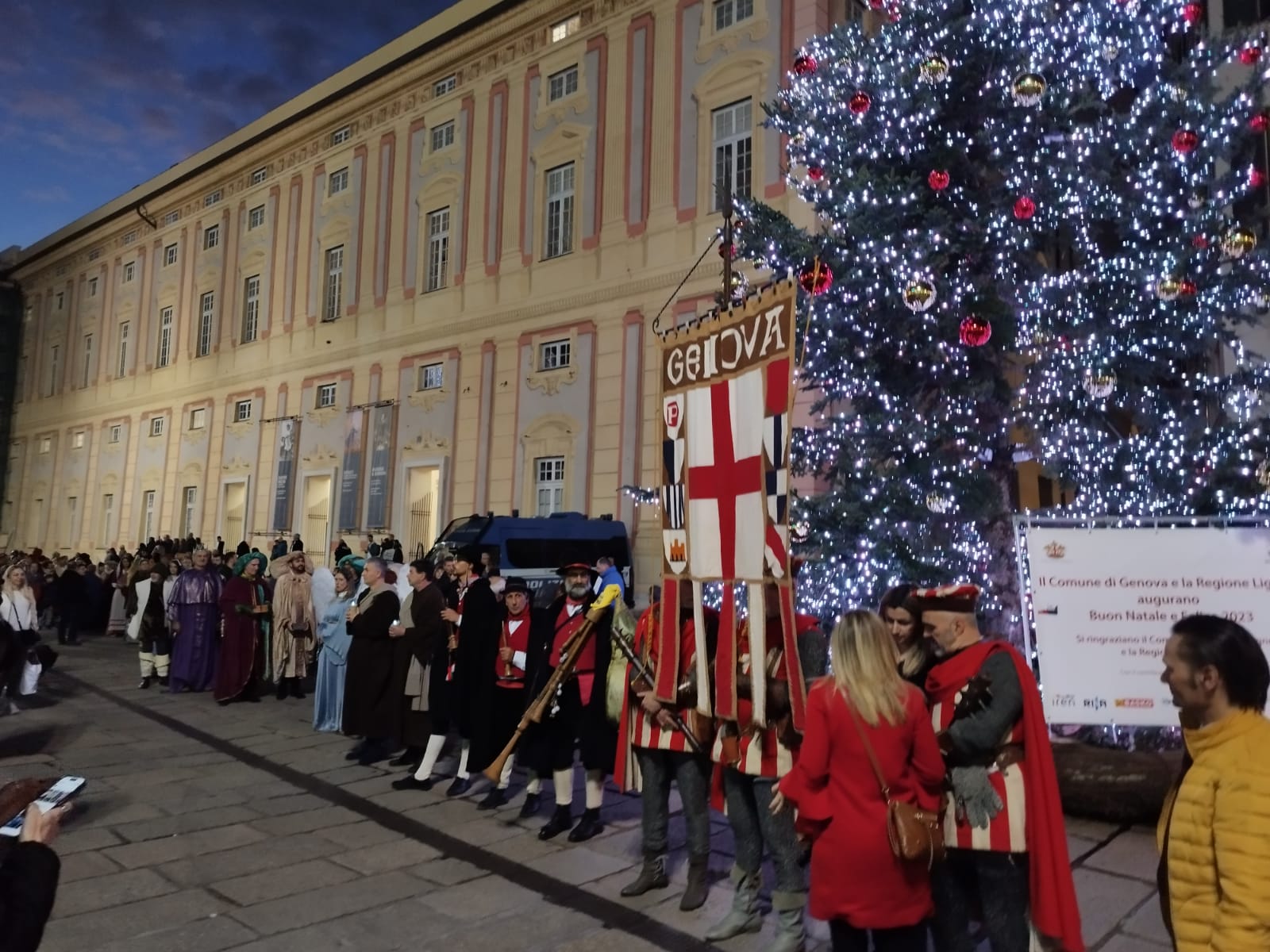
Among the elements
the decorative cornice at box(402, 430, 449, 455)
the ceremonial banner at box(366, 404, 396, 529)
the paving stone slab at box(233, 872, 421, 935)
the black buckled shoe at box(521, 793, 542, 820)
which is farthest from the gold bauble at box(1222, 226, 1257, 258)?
the ceremonial banner at box(366, 404, 396, 529)

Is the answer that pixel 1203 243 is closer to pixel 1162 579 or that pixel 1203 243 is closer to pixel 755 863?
pixel 1162 579

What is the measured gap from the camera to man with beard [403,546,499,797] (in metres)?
6.36

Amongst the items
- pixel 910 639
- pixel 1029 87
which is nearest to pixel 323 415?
pixel 1029 87

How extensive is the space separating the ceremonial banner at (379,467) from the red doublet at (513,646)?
15251 millimetres

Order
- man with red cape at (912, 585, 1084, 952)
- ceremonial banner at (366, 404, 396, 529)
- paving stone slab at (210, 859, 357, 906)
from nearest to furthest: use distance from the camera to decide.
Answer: man with red cape at (912, 585, 1084, 952)
paving stone slab at (210, 859, 357, 906)
ceremonial banner at (366, 404, 396, 529)

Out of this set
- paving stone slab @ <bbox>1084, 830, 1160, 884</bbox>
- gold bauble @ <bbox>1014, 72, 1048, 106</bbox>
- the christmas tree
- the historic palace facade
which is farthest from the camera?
the historic palace facade

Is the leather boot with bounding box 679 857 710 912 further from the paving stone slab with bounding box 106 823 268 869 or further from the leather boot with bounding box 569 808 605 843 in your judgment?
the paving stone slab with bounding box 106 823 268 869

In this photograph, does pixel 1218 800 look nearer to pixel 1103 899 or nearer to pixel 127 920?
pixel 1103 899

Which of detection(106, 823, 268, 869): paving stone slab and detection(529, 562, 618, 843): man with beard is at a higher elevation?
detection(529, 562, 618, 843): man with beard

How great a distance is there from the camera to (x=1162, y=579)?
5414 millimetres

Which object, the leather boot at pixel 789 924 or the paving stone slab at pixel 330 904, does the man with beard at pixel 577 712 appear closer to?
the paving stone slab at pixel 330 904

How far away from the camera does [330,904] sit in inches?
181

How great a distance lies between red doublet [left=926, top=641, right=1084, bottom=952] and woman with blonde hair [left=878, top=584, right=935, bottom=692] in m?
0.42

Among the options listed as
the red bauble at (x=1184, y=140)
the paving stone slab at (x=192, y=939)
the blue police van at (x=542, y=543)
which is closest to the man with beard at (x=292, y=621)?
the blue police van at (x=542, y=543)
